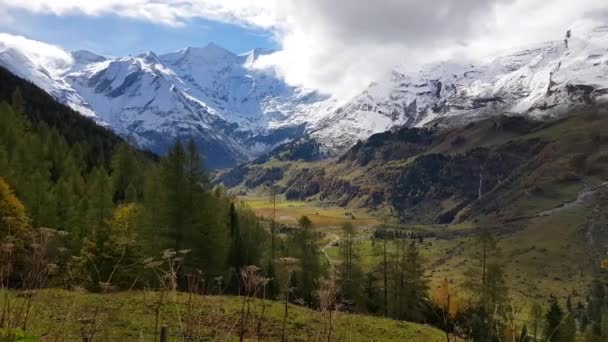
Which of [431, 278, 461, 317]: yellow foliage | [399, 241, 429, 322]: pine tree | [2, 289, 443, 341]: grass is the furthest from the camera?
[399, 241, 429, 322]: pine tree

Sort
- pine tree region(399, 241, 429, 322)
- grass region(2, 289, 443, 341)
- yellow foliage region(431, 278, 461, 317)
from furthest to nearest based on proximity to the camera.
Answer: pine tree region(399, 241, 429, 322) < grass region(2, 289, 443, 341) < yellow foliage region(431, 278, 461, 317)

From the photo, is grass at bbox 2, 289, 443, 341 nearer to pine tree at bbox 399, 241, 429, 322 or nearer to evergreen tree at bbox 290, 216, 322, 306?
pine tree at bbox 399, 241, 429, 322

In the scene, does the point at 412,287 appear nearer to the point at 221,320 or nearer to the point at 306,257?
the point at 306,257

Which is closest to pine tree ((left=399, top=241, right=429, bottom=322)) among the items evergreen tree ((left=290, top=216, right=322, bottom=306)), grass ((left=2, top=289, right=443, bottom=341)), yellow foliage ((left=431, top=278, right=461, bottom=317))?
evergreen tree ((left=290, top=216, right=322, bottom=306))

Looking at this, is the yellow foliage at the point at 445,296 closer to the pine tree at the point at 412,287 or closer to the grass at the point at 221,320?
the grass at the point at 221,320

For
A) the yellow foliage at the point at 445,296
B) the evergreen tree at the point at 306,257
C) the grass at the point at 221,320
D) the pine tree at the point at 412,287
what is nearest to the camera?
the yellow foliage at the point at 445,296

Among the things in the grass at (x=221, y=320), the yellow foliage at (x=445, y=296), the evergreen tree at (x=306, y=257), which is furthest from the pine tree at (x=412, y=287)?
the yellow foliage at (x=445, y=296)

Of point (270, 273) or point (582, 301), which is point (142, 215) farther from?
point (582, 301)

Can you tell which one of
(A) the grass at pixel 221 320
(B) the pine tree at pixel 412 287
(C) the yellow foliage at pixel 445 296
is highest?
(C) the yellow foliage at pixel 445 296

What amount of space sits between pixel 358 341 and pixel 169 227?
3093 centimetres

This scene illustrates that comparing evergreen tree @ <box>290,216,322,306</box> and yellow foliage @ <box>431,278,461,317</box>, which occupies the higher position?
yellow foliage @ <box>431,278,461,317</box>

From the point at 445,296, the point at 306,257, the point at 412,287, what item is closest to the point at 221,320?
the point at 445,296

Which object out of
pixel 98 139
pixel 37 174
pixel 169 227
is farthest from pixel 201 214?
pixel 98 139

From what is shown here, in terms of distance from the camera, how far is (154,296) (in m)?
29.5
